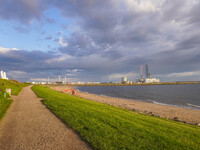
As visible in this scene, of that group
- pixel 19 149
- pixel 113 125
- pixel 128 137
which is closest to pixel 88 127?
pixel 113 125

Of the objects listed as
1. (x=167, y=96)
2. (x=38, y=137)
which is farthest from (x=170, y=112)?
(x=167, y=96)

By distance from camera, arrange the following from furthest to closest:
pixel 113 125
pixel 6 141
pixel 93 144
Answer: pixel 113 125, pixel 6 141, pixel 93 144

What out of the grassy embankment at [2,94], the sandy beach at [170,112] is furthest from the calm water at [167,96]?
the grassy embankment at [2,94]

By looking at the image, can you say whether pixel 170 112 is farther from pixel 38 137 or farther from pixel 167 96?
pixel 167 96

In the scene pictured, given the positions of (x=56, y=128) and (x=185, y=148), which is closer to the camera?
(x=185, y=148)

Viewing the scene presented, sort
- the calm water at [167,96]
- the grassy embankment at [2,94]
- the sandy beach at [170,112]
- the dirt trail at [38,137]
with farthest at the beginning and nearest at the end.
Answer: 1. the calm water at [167,96]
2. the sandy beach at [170,112]
3. the grassy embankment at [2,94]
4. the dirt trail at [38,137]

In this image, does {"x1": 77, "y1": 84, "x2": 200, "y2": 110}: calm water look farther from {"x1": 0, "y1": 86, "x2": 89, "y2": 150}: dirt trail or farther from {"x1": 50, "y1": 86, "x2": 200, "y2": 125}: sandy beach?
{"x1": 0, "y1": 86, "x2": 89, "y2": 150}: dirt trail

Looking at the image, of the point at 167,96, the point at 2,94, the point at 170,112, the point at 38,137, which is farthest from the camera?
the point at 167,96

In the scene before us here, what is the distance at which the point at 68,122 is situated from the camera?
8.46m

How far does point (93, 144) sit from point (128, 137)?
1869mm

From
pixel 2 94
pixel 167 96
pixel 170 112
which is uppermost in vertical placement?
pixel 2 94

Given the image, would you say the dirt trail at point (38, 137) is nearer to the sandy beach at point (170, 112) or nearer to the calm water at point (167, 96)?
the sandy beach at point (170, 112)

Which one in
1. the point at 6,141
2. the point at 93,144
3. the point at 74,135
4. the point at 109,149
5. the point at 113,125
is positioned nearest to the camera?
the point at 109,149

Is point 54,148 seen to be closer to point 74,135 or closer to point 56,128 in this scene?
point 74,135
